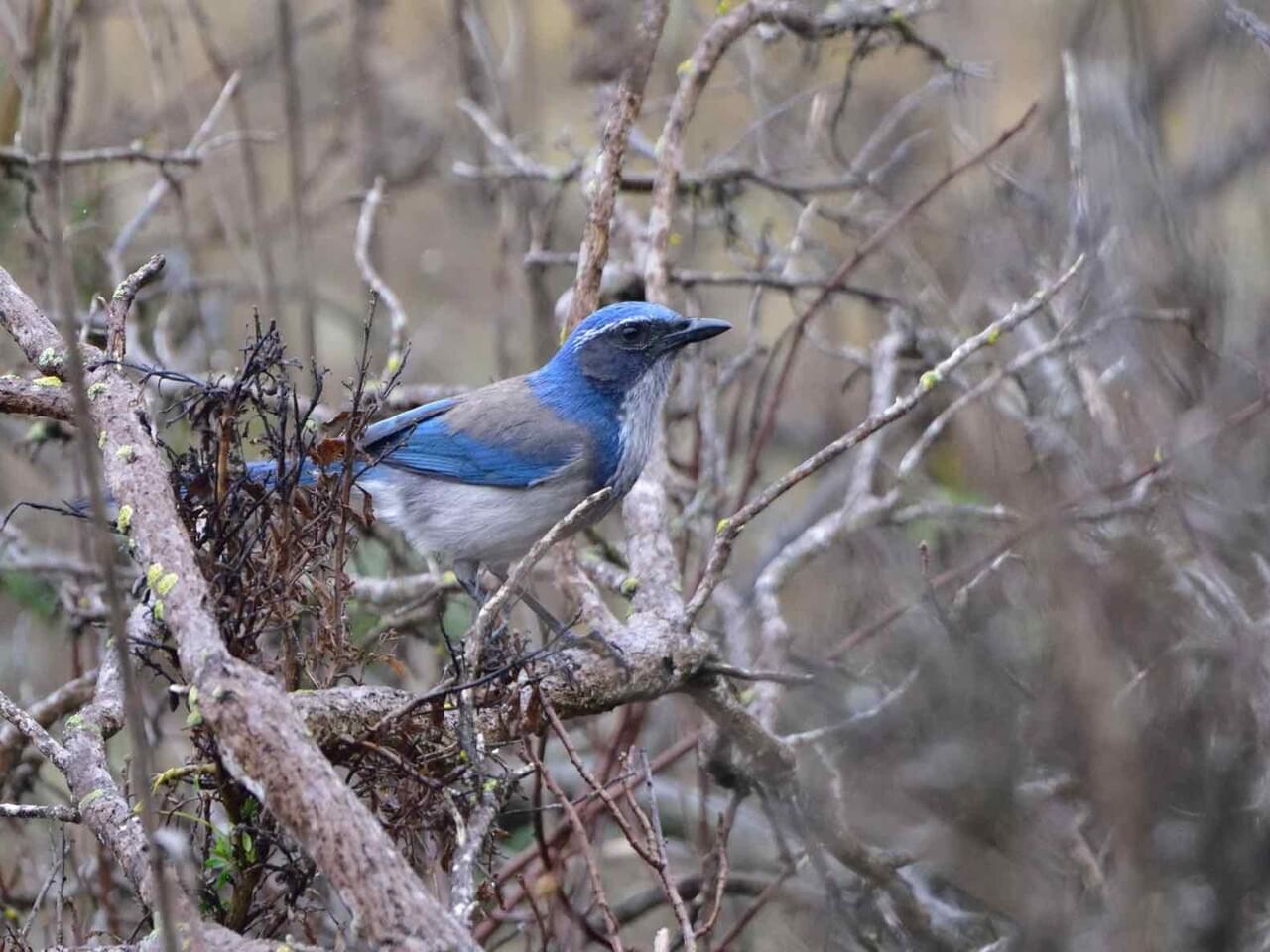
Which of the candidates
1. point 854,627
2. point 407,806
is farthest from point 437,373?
point 407,806

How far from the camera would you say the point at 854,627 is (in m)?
4.88

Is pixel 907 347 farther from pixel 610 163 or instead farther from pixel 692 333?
pixel 610 163

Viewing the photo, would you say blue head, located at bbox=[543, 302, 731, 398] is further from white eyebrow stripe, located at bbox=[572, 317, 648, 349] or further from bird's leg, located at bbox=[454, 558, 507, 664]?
bird's leg, located at bbox=[454, 558, 507, 664]

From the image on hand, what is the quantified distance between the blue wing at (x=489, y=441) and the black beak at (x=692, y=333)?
50 centimetres

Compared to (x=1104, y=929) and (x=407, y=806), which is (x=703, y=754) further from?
(x=1104, y=929)

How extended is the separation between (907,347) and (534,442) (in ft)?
6.19

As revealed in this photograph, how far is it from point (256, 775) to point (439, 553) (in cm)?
305

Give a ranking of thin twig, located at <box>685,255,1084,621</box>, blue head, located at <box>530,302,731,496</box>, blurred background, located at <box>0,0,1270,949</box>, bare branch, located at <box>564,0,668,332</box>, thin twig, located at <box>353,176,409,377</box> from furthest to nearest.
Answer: blue head, located at <box>530,302,731,496</box> → thin twig, located at <box>353,176,409,377</box> → bare branch, located at <box>564,0,668,332</box> → thin twig, located at <box>685,255,1084,621</box> → blurred background, located at <box>0,0,1270,949</box>

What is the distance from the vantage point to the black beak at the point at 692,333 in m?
5.26

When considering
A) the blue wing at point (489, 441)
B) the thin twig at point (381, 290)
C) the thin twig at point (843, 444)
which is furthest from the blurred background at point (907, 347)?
the blue wing at point (489, 441)

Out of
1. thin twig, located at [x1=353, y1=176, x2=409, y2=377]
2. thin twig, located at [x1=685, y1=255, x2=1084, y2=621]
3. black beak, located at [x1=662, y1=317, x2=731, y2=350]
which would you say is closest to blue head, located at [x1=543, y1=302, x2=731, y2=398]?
black beak, located at [x1=662, y1=317, x2=731, y2=350]

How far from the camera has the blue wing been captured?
543 cm

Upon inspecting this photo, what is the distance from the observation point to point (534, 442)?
548 centimetres

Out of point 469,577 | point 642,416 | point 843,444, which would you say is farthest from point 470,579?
point 843,444
